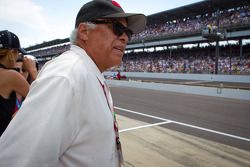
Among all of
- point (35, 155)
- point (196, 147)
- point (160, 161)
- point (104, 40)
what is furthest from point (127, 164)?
point (35, 155)

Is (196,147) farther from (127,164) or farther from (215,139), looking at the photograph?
(127,164)

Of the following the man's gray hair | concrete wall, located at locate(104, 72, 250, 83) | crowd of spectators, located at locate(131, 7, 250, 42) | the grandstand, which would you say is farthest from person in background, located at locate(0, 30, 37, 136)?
crowd of spectators, located at locate(131, 7, 250, 42)

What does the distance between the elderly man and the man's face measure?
0.12 meters

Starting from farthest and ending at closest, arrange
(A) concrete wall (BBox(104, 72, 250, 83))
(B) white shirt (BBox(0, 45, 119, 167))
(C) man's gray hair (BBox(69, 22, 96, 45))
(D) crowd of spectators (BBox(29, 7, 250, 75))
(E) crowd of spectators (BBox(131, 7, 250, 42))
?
(E) crowd of spectators (BBox(131, 7, 250, 42)) < (D) crowd of spectators (BBox(29, 7, 250, 75)) < (A) concrete wall (BBox(104, 72, 250, 83)) < (C) man's gray hair (BBox(69, 22, 96, 45)) < (B) white shirt (BBox(0, 45, 119, 167))

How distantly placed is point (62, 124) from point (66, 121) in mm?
22

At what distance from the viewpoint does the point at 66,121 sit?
0.96 metres

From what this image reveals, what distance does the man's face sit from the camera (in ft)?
4.68

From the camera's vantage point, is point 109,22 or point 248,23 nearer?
point 109,22

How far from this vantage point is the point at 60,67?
3.41 feet

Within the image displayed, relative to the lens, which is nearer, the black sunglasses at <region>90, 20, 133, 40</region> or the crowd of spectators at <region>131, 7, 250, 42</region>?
the black sunglasses at <region>90, 20, 133, 40</region>

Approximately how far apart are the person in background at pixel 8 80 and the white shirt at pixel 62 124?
117 centimetres

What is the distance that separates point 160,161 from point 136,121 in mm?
3424

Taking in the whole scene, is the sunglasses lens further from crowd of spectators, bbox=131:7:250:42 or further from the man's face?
crowd of spectators, bbox=131:7:250:42

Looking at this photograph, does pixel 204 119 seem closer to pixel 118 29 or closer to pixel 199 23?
pixel 118 29
